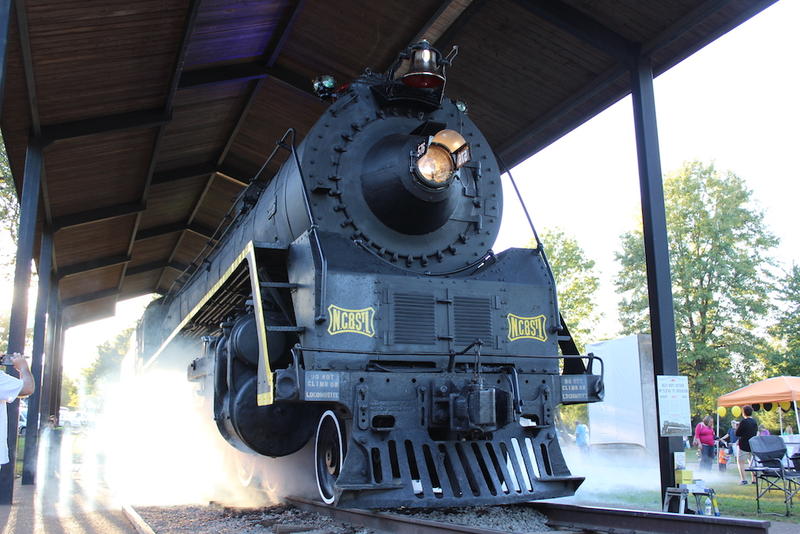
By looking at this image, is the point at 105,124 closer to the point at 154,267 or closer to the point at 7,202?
the point at 154,267

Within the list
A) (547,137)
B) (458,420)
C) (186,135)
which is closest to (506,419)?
(458,420)

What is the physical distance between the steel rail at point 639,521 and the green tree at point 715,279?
70.9ft

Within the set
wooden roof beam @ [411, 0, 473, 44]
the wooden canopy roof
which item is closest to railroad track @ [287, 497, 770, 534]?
the wooden canopy roof

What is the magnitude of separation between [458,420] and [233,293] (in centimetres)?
303

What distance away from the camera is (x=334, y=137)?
584 centimetres

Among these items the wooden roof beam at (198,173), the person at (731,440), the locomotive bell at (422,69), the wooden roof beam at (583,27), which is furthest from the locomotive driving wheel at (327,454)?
the person at (731,440)

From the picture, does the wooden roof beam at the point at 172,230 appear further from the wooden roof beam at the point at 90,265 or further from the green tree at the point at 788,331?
the green tree at the point at 788,331

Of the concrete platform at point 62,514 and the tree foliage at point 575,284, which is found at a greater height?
the tree foliage at point 575,284

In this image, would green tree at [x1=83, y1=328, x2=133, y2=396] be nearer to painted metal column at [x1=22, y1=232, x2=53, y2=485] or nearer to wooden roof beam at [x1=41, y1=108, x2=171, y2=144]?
painted metal column at [x1=22, y1=232, x2=53, y2=485]

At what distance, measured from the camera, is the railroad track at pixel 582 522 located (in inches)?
158

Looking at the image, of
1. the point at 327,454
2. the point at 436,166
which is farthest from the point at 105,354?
the point at 436,166

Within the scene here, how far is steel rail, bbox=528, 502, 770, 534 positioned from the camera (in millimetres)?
3877

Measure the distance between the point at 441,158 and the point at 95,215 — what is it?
37.7ft

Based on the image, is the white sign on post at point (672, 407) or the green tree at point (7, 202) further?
the green tree at point (7, 202)
